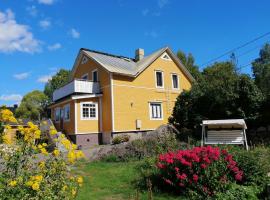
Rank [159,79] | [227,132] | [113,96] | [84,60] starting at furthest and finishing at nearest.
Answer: [84,60] < [159,79] < [113,96] < [227,132]

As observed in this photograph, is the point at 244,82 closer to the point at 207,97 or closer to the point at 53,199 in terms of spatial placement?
the point at 207,97

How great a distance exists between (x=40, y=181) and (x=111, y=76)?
63.8 feet

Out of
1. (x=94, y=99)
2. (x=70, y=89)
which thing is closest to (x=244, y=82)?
(x=94, y=99)

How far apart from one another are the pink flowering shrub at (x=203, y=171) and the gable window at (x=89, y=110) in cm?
1618

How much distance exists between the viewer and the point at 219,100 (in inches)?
651

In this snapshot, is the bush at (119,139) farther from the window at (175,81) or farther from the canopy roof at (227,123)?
the window at (175,81)

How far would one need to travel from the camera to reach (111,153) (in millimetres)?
13289

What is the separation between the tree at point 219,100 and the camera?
15703 mm

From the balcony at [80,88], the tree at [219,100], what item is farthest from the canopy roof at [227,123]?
the balcony at [80,88]

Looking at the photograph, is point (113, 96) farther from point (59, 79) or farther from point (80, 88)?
point (59, 79)

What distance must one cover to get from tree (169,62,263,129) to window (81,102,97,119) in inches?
274

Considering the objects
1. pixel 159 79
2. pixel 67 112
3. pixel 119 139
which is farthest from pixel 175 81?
pixel 67 112

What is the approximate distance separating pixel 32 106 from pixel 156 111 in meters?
36.8

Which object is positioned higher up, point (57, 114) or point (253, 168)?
point (57, 114)
